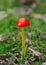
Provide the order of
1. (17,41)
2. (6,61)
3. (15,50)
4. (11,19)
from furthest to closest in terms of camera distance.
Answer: (11,19)
(17,41)
(15,50)
(6,61)

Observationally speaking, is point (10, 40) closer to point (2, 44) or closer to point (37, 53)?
point (2, 44)

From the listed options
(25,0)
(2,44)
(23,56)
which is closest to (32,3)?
(25,0)

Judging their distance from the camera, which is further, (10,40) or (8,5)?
(8,5)

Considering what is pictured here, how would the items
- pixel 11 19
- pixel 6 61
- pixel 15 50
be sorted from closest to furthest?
pixel 6 61
pixel 15 50
pixel 11 19

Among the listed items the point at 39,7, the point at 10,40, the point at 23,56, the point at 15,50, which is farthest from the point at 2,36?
the point at 39,7

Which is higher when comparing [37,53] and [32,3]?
[37,53]

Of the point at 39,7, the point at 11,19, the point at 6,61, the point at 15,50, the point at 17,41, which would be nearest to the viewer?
the point at 6,61

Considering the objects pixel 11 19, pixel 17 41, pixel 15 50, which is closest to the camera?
pixel 15 50

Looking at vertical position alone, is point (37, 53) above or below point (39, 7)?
above

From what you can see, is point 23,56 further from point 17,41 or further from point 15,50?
point 17,41
